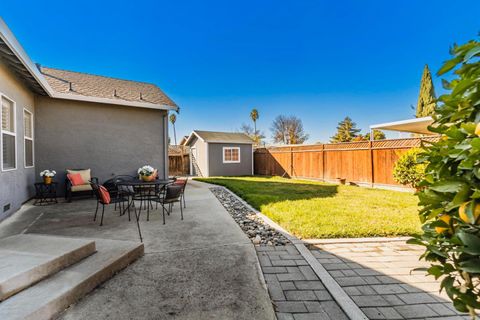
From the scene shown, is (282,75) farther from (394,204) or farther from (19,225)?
(19,225)

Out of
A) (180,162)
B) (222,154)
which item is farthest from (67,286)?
(180,162)

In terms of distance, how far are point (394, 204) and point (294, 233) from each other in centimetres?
386

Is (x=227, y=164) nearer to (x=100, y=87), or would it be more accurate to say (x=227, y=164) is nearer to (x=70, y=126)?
(x=100, y=87)

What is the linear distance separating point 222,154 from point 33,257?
1364 centimetres

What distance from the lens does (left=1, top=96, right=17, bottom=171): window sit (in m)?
4.92

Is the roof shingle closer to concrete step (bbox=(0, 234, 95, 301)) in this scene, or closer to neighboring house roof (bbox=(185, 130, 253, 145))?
neighboring house roof (bbox=(185, 130, 253, 145))

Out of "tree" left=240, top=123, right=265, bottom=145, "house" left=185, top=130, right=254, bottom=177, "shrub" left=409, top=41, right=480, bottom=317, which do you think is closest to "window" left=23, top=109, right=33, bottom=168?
"shrub" left=409, top=41, right=480, bottom=317

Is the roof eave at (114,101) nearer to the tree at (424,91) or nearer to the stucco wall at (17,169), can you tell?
the stucco wall at (17,169)

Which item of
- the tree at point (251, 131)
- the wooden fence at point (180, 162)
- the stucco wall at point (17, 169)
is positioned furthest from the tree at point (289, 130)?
the stucco wall at point (17, 169)

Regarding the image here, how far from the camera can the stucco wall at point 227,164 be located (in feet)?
51.4

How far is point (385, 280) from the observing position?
255 cm

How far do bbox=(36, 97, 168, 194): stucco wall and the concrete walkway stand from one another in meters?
2.96

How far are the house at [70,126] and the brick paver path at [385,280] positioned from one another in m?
6.23

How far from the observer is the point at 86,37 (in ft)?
29.9
